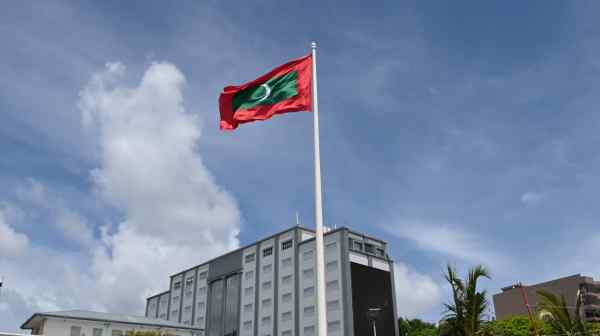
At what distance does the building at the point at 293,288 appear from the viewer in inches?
3656

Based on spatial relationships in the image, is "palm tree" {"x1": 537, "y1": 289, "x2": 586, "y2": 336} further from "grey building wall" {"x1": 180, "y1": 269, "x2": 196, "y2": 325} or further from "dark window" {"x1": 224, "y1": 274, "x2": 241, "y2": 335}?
"grey building wall" {"x1": 180, "y1": 269, "x2": 196, "y2": 325}

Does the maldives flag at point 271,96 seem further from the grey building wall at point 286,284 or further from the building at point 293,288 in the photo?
the grey building wall at point 286,284

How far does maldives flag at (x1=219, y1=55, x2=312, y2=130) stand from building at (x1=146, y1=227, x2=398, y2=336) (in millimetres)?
73107

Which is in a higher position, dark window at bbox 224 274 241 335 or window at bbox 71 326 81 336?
dark window at bbox 224 274 241 335

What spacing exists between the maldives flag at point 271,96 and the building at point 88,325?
43.4 m

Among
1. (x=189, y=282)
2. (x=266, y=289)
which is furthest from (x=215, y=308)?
(x=266, y=289)

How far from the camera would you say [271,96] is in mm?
20625

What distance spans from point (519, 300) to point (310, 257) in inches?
2487

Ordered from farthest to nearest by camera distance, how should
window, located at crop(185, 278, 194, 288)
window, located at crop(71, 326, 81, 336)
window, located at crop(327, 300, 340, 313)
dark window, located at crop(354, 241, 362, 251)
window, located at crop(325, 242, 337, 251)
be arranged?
1. window, located at crop(185, 278, 194, 288)
2. dark window, located at crop(354, 241, 362, 251)
3. window, located at crop(325, 242, 337, 251)
4. window, located at crop(327, 300, 340, 313)
5. window, located at crop(71, 326, 81, 336)

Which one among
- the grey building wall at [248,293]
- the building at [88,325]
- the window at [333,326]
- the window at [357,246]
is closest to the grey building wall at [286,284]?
the grey building wall at [248,293]

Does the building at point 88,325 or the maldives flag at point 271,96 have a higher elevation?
the maldives flag at point 271,96

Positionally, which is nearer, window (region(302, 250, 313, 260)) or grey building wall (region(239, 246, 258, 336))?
window (region(302, 250, 313, 260))

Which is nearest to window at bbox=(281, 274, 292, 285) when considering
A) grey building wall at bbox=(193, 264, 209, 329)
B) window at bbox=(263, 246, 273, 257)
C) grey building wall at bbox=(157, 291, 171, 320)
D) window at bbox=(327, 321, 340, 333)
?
window at bbox=(263, 246, 273, 257)

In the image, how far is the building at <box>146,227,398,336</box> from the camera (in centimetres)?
9288
